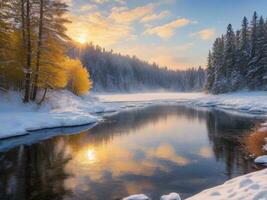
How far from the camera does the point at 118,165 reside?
14203mm

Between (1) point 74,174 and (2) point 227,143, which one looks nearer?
(1) point 74,174

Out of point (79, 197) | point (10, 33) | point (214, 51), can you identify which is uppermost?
point (214, 51)

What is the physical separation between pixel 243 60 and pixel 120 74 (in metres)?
103

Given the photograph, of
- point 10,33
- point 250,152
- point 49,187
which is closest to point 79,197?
point 49,187

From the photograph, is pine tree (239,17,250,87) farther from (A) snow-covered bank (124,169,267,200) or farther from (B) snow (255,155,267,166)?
(A) snow-covered bank (124,169,267,200)

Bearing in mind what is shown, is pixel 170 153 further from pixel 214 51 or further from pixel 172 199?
pixel 214 51

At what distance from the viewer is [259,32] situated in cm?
6084

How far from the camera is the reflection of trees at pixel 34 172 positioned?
A: 10449mm

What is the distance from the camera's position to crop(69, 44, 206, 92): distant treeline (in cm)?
14825

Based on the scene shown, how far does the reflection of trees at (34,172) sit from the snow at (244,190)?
5.35m

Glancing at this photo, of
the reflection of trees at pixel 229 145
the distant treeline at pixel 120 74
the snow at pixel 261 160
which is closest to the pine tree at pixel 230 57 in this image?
the reflection of trees at pixel 229 145

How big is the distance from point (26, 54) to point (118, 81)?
128054mm

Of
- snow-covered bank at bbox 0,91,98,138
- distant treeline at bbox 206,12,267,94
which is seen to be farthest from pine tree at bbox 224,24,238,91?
snow-covered bank at bbox 0,91,98,138

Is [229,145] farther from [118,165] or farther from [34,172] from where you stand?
[34,172]
